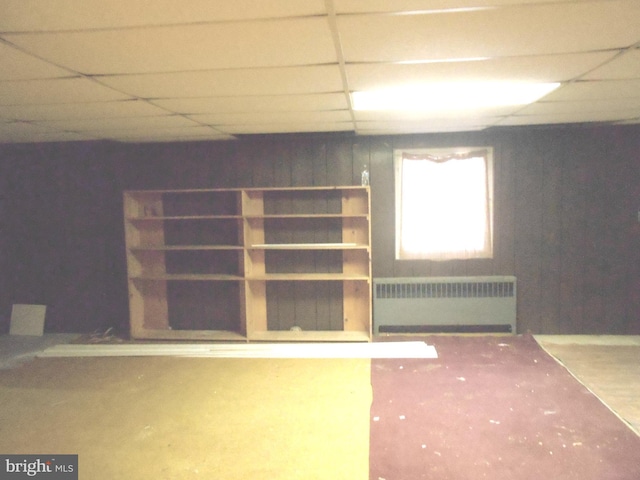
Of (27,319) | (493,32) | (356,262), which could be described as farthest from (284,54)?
Answer: (27,319)

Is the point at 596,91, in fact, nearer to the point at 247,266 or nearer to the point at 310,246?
the point at 310,246

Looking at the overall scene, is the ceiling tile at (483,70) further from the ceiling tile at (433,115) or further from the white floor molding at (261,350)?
the white floor molding at (261,350)

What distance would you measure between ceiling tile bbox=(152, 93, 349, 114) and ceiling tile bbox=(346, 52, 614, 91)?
0.38m

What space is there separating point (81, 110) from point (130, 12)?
71.8 inches

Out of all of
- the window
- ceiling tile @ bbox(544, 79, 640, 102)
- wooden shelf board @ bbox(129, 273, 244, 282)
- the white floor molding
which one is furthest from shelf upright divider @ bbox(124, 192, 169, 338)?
ceiling tile @ bbox(544, 79, 640, 102)

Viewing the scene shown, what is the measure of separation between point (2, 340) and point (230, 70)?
4.34 meters

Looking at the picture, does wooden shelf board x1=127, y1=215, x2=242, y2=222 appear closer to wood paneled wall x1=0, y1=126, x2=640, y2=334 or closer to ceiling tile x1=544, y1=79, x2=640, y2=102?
wood paneled wall x1=0, y1=126, x2=640, y2=334

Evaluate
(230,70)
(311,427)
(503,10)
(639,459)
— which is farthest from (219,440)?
(503,10)

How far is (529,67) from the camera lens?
7.32 feet

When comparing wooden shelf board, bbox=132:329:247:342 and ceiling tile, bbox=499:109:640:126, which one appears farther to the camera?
wooden shelf board, bbox=132:329:247:342

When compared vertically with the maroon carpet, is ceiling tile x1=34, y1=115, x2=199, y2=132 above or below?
above

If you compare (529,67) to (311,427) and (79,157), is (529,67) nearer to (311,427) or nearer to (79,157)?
(311,427)

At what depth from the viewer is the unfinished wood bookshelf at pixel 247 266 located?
14.8ft

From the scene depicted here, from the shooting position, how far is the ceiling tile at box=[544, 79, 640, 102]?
2584mm
